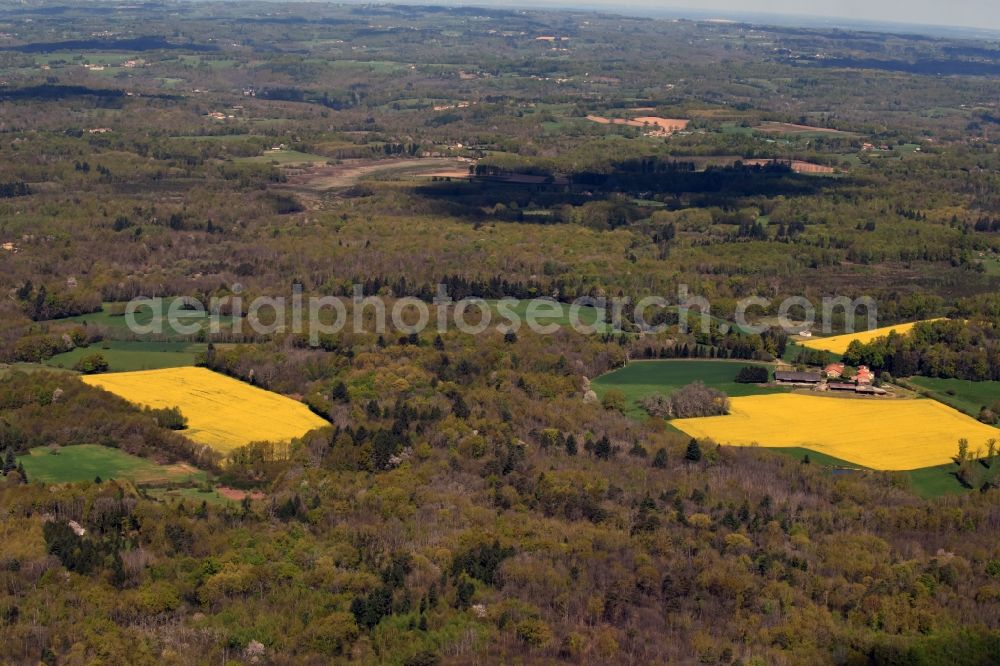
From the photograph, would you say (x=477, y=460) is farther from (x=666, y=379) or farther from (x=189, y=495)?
(x=666, y=379)

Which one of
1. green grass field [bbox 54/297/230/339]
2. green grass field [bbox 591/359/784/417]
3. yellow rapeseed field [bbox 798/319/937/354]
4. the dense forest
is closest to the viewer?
the dense forest

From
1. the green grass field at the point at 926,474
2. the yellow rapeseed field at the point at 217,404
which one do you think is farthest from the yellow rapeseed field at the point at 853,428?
the yellow rapeseed field at the point at 217,404

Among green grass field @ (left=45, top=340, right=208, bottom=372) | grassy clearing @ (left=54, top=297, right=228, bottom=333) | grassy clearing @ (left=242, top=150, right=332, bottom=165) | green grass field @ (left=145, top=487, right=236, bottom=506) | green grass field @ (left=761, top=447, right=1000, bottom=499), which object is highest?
green grass field @ (left=761, top=447, right=1000, bottom=499)

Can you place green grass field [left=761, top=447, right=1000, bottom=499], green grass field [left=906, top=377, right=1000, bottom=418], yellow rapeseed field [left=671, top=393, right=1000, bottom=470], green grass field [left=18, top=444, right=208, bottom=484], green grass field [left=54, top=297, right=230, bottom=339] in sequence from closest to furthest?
green grass field [left=18, top=444, right=208, bottom=484] → green grass field [left=761, top=447, right=1000, bottom=499] → yellow rapeseed field [left=671, top=393, right=1000, bottom=470] → green grass field [left=906, top=377, right=1000, bottom=418] → green grass field [left=54, top=297, right=230, bottom=339]

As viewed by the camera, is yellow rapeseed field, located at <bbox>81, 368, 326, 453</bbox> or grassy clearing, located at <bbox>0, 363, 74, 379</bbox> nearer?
yellow rapeseed field, located at <bbox>81, 368, 326, 453</bbox>

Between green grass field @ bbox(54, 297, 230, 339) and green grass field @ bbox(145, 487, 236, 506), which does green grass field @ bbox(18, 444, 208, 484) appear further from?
green grass field @ bbox(54, 297, 230, 339)

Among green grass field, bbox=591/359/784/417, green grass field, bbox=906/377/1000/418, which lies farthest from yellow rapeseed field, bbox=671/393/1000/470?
green grass field, bbox=591/359/784/417

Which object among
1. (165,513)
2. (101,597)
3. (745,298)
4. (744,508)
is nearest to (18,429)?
(165,513)
